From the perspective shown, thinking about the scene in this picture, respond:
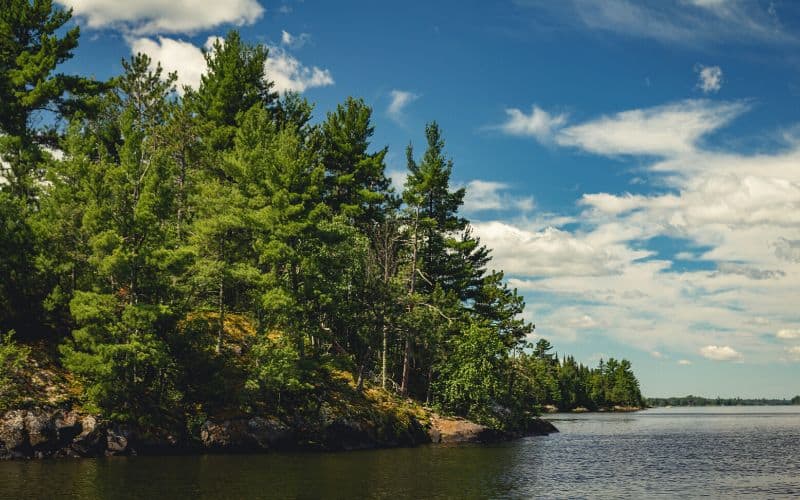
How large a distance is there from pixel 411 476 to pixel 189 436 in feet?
53.4

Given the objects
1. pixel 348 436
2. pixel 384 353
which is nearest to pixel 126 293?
pixel 348 436

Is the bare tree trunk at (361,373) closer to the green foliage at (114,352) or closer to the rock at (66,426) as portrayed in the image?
the green foliage at (114,352)

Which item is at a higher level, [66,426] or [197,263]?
[197,263]

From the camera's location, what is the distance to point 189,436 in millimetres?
39906

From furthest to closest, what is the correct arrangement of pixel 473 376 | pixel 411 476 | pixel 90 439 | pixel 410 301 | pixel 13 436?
pixel 473 376 < pixel 410 301 < pixel 90 439 < pixel 13 436 < pixel 411 476

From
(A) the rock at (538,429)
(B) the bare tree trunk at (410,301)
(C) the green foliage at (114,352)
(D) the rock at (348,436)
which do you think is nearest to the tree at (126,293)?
(C) the green foliage at (114,352)

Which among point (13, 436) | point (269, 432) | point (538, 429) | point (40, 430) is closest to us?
point (13, 436)

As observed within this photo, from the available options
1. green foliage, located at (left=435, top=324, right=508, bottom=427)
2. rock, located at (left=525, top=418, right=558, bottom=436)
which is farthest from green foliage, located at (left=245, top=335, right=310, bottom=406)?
rock, located at (left=525, top=418, right=558, bottom=436)

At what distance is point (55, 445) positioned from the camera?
116 feet

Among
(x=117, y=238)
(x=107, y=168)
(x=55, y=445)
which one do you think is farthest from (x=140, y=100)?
(x=55, y=445)

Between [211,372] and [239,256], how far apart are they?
29.7ft

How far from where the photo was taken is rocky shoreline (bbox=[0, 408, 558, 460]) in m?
34.8

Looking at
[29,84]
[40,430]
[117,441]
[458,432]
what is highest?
[29,84]

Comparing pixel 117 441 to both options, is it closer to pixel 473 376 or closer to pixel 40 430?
pixel 40 430
